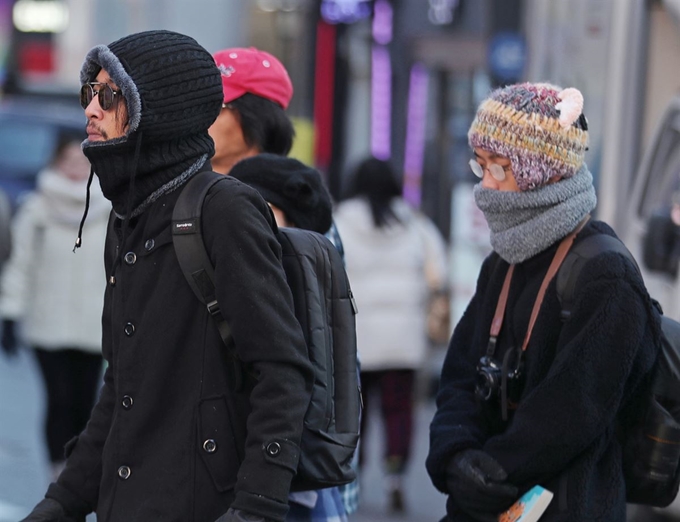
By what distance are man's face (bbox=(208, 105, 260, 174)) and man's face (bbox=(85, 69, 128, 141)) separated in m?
0.88

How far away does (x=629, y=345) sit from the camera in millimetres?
3031

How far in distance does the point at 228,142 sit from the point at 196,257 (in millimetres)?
1060

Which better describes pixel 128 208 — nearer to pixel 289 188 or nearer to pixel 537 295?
pixel 289 188

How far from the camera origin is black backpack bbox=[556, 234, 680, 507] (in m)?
3.12

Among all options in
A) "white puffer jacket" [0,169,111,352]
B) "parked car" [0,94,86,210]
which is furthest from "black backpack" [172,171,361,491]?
"parked car" [0,94,86,210]

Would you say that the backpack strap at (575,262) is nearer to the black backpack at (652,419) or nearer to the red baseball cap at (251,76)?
the black backpack at (652,419)

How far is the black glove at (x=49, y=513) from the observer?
2977 millimetres

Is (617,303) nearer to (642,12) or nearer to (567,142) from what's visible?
(567,142)

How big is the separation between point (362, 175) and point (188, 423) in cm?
496

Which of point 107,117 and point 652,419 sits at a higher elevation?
point 107,117

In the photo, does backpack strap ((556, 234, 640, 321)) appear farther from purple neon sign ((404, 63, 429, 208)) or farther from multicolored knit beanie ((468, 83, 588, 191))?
purple neon sign ((404, 63, 429, 208))

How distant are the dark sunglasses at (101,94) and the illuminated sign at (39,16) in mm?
17987

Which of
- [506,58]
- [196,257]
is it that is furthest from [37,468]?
[506,58]

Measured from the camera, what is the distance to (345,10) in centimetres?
1625
